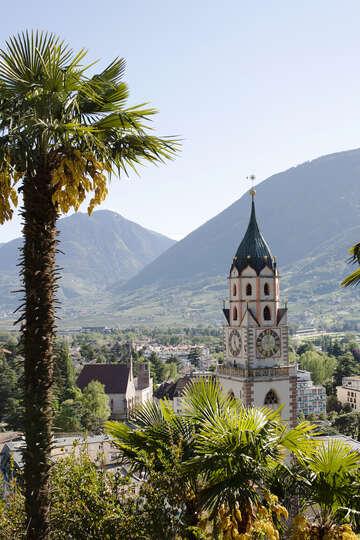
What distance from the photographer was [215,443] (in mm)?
9477

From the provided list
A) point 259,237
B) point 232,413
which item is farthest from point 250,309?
point 232,413

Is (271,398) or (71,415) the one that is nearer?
(271,398)

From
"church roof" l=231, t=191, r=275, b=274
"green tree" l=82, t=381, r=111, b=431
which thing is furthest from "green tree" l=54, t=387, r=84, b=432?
"church roof" l=231, t=191, r=275, b=274

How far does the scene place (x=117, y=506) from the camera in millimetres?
9914

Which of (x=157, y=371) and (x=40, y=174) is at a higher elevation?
(x=40, y=174)

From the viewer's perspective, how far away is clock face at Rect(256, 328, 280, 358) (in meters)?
35.0

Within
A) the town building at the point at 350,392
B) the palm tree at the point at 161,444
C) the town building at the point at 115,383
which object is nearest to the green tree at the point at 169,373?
the town building at the point at 115,383

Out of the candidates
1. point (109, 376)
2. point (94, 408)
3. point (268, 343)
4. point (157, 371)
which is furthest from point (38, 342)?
point (157, 371)

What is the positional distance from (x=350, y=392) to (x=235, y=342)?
5033 cm

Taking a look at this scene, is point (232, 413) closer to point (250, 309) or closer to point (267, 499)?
point (267, 499)

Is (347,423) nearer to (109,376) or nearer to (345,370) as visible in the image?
(109,376)

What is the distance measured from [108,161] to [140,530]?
524cm

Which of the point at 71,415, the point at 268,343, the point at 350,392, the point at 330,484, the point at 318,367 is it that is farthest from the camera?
the point at 318,367

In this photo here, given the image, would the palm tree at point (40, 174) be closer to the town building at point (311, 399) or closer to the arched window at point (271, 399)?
the arched window at point (271, 399)
